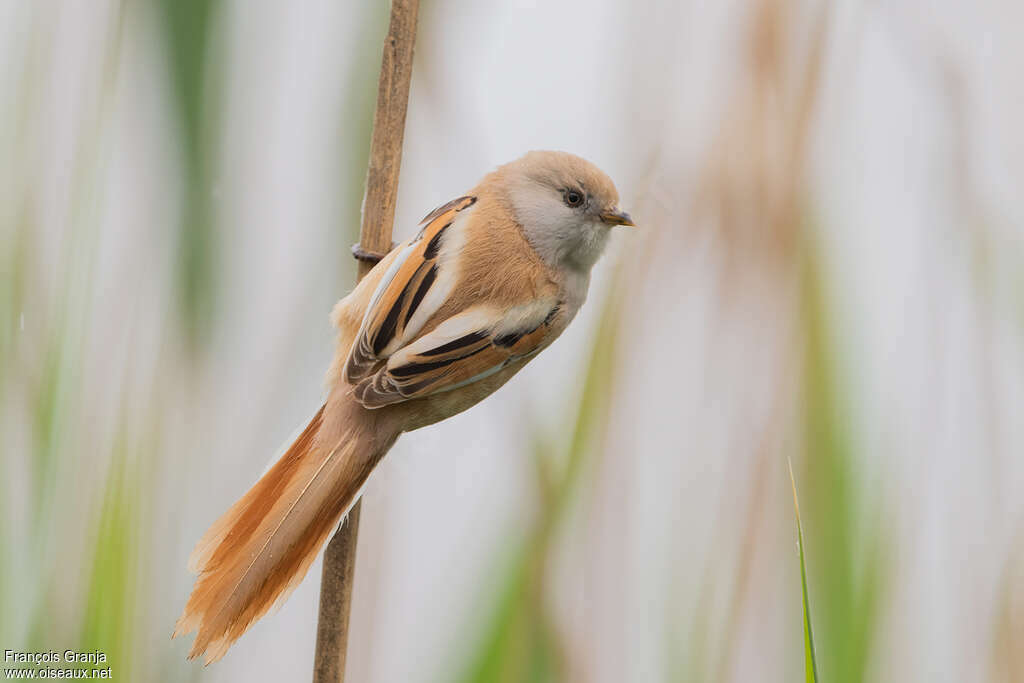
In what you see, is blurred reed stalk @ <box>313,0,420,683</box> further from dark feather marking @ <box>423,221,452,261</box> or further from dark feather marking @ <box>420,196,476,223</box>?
dark feather marking @ <box>420,196,476,223</box>

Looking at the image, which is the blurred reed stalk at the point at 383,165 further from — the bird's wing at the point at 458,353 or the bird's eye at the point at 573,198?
the bird's eye at the point at 573,198

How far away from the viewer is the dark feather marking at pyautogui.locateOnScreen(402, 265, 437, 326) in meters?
1.45

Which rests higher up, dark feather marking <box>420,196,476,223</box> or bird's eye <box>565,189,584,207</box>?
bird's eye <box>565,189,584,207</box>

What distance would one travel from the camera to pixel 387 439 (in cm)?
149

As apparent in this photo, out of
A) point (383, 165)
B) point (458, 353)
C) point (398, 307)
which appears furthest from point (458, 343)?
point (383, 165)

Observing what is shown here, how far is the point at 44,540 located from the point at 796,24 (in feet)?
5.40

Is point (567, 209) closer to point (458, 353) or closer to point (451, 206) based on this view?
point (451, 206)

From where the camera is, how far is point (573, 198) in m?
1.63

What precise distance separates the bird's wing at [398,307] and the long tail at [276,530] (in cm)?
11

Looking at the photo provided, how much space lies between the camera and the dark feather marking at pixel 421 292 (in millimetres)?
1452

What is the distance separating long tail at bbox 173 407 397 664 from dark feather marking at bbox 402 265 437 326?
0.21 metres

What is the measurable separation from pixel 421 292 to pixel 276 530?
46 cm

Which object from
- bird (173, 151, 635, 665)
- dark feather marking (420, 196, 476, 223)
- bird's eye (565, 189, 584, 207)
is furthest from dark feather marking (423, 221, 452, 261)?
bird's eye (565, 189, 584, 207)

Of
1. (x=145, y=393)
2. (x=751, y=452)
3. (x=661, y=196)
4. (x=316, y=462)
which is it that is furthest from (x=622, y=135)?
(x=145, y=393)
